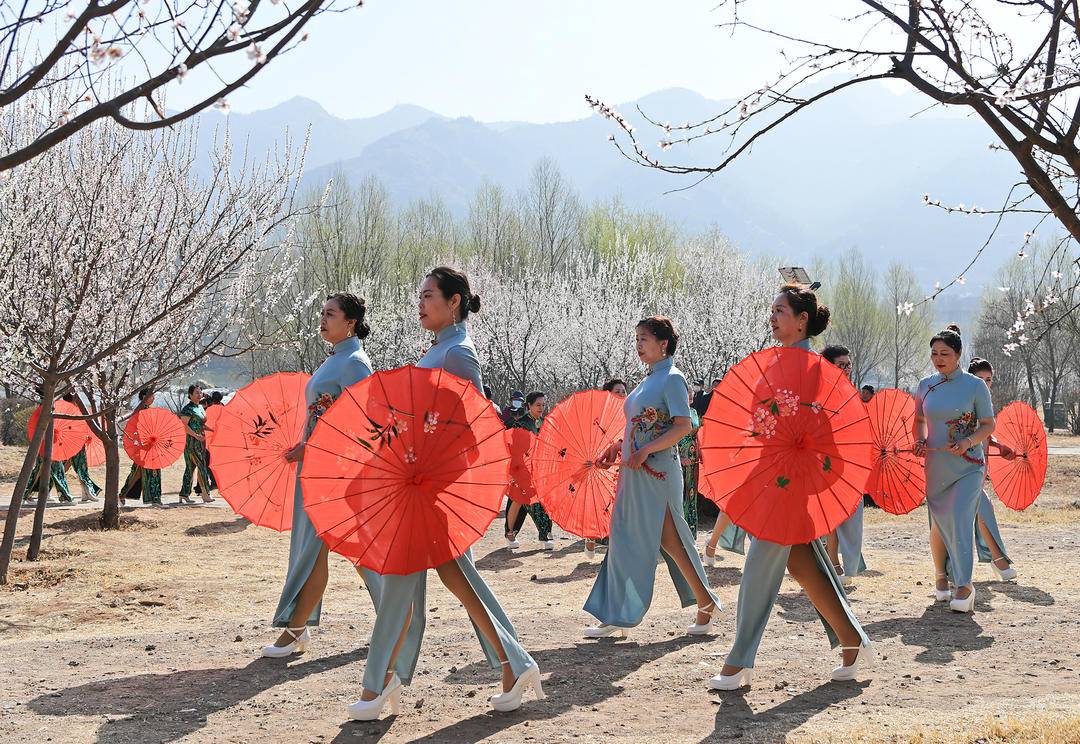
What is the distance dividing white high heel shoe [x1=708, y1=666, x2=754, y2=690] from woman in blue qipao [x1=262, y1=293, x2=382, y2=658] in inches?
85.3

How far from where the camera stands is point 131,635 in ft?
21.6

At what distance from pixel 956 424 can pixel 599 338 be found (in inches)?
1082

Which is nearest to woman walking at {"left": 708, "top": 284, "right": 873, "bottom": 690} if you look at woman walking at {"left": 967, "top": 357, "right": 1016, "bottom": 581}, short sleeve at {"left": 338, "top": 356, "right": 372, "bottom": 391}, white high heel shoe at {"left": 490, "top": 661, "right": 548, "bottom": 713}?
→ white high heel shoe at {"left": 490, "top": 661, "right": 548, "bottom": 713}

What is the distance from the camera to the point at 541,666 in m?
5.67

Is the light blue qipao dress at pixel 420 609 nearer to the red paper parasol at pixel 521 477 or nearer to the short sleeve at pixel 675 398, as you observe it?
the short sleeve at pixel 675 398

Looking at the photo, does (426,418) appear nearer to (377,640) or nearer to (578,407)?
(377,640)

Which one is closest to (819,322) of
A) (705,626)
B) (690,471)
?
(705,626)

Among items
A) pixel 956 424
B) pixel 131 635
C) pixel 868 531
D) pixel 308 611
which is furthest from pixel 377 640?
pixel 868 531

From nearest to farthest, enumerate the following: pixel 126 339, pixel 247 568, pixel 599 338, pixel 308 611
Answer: pixel 308 611
pixel 126 339
pixel 247 568
pixel 599 338

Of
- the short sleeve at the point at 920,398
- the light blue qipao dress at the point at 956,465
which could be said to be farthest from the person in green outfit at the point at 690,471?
the light blue qipao dress at the point at 956,465

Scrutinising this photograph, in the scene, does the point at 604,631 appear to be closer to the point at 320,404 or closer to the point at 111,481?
the point at 320,404

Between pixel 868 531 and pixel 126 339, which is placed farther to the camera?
pixel 868 531

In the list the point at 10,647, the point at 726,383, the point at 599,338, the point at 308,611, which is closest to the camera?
the point at 726,383

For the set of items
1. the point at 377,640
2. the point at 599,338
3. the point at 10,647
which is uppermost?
the point at 599,338
